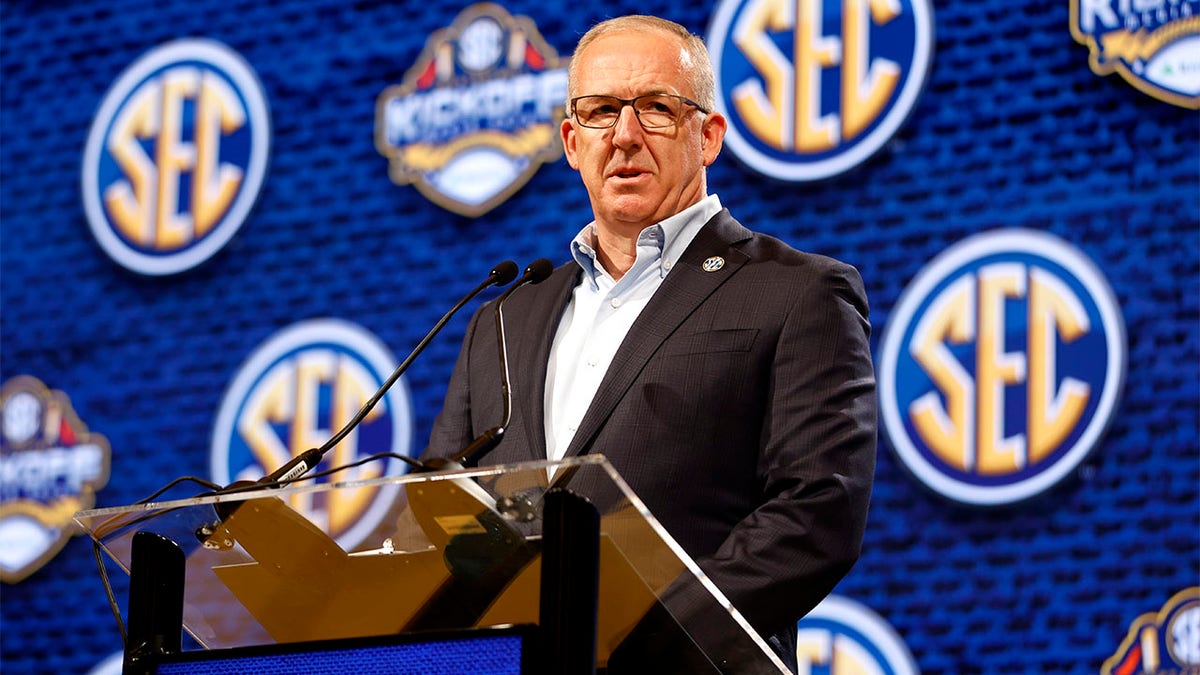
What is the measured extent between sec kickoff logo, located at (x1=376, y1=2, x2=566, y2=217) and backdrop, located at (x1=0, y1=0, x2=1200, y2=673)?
0.13ft

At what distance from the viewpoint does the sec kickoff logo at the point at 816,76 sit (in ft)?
10.8

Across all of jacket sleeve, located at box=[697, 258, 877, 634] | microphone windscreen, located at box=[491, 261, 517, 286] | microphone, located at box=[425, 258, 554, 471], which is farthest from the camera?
microphone windscreen, located at box=[491, 261, 517, 286]

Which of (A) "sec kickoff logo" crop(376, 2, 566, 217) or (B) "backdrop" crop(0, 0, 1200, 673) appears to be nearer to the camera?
(B) "backdrop" crop(0, 0, 1200, 673)

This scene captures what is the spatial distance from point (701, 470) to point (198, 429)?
2.36 m

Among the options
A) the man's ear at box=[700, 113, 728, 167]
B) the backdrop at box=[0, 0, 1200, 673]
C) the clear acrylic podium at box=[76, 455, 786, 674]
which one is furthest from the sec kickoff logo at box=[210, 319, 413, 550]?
the clear acrylic podium at box=[76, 455, 786, 674]

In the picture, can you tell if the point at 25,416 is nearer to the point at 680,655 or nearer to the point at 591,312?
the point at 591,312

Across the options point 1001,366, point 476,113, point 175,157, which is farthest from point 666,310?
point 175,157

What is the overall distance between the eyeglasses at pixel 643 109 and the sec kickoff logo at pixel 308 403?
5.39ft

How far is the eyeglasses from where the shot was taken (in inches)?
86.6

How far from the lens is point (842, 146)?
3.34m

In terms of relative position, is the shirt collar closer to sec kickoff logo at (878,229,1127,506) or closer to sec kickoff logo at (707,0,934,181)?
sec kickoff logo at (878,229,1127,506)

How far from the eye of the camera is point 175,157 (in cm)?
422

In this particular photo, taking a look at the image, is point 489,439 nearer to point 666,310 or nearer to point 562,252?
point 666,310

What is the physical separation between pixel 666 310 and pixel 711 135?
0.35 meters
